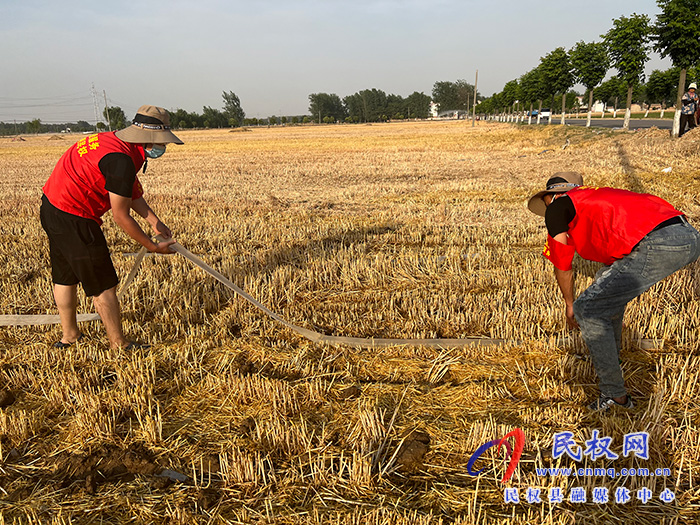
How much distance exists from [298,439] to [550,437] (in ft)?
4.89

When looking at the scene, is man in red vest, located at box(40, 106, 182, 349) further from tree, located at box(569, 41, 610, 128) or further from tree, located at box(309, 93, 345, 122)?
tree, located at box(309, 93, 345, 122)

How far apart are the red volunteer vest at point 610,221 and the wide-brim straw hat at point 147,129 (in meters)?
2.94

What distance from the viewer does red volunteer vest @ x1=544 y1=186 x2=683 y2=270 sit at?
9.28ft

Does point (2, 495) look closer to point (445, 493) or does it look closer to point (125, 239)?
point (445, 493)

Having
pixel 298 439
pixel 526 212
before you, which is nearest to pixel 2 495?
pixel 298 439

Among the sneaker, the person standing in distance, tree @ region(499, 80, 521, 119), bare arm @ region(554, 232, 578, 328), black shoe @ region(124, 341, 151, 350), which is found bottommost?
black shoe @ region(124, 341, 151, 350)

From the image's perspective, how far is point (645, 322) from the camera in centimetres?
409

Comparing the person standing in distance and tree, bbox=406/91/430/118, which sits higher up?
tree, bbox=406/91/430/118

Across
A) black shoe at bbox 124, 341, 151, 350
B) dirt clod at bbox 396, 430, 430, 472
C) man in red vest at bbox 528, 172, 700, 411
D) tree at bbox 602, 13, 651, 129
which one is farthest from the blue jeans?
tree at bbox 602, 13, 651, 129

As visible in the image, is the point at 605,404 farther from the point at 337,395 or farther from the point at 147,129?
the point at 147,129

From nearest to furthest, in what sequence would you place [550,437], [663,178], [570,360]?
[550,437] < [570,360] < [663,178]

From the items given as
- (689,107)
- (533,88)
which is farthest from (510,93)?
(689,107)

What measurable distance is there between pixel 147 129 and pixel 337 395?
2.51m

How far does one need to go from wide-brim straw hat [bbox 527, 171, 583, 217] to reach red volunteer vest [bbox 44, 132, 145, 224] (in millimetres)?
3031
